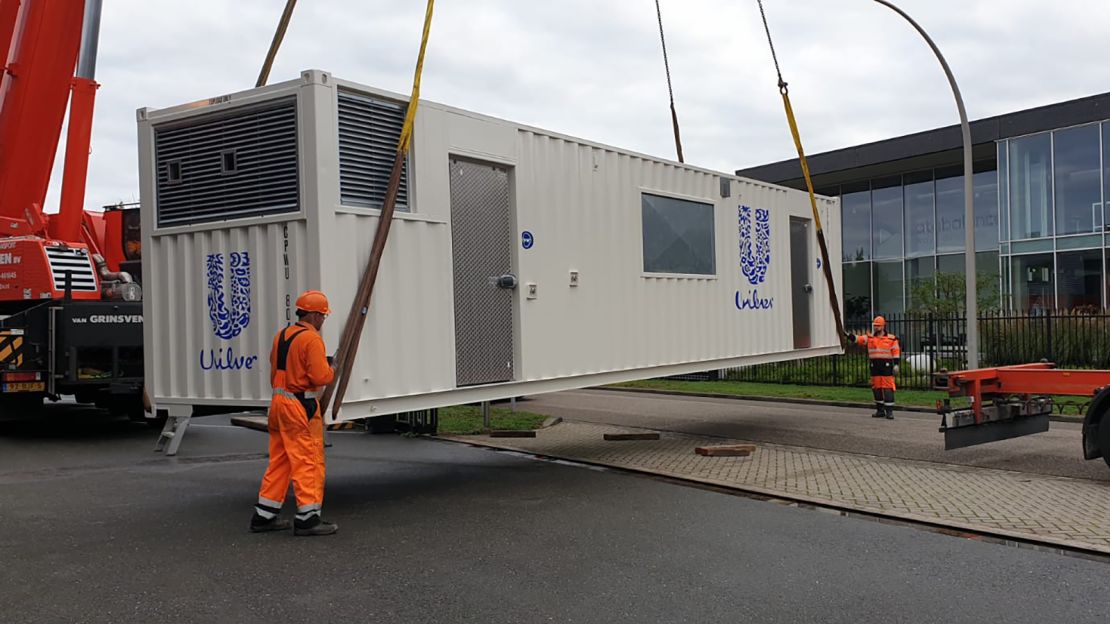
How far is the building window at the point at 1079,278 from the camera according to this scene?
933 inches

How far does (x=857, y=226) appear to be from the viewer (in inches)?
1233

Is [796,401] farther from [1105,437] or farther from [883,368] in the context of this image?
[1105,437]

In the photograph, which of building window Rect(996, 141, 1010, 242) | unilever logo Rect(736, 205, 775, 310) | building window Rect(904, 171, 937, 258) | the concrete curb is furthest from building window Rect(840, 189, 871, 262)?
unilever logo Rect(736, 205, 775, 310)

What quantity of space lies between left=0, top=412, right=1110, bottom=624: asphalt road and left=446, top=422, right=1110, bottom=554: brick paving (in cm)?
49

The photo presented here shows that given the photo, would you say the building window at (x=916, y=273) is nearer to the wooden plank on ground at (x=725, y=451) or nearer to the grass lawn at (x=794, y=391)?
the grass lawn at (x=794, y=391)

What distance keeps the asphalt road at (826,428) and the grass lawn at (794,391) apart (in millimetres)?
656

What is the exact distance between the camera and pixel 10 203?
11781 mm

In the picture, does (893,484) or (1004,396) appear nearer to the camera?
(893,484)

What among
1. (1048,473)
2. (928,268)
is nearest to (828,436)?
(1048,473)

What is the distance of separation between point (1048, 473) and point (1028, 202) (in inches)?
744

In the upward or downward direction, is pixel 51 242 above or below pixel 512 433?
above

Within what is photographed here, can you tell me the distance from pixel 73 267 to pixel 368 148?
6.84 meters

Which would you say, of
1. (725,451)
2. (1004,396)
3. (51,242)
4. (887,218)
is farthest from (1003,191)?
(51,242)

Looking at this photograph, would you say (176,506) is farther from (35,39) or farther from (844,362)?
(844,362)
